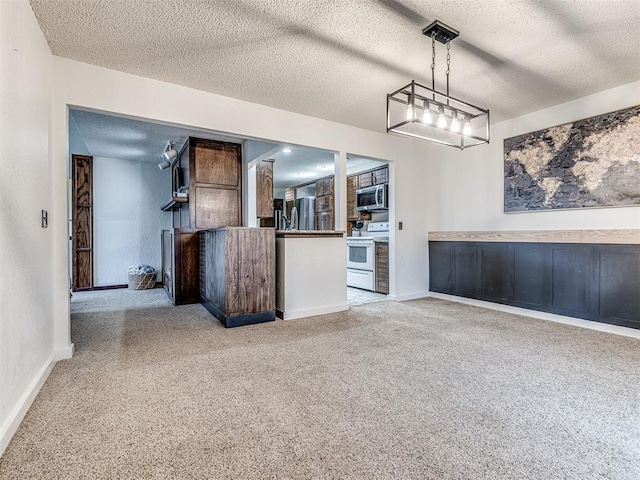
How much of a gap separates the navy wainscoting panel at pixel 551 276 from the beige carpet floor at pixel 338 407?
0.34 meters

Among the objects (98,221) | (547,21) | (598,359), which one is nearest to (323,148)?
(547,21)

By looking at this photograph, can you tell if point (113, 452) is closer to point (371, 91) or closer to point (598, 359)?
point (598, 359)

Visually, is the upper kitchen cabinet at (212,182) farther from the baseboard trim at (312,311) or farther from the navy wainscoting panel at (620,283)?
the navy wainscoting panel at (620,283)

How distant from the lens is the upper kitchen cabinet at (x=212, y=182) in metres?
4.66

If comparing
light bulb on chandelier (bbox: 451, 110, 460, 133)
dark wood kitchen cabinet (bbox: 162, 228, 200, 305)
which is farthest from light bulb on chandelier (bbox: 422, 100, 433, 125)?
dark wood kitchen cabinet (bbox: 162, 228, 200, 305)

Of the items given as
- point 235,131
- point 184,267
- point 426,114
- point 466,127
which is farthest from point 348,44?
point 184,267

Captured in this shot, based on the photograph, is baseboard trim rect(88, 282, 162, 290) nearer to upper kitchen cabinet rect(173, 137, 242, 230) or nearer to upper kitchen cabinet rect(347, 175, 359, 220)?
upper kitchen cabinet rect(173, 137, 242, 230)

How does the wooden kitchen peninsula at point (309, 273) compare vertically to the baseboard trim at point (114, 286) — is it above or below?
above

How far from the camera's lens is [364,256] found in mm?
5633

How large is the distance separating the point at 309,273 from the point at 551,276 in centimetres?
271

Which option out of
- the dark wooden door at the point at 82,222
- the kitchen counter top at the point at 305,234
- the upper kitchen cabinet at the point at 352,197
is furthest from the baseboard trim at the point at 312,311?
the dark wooden door at the point at 82,222

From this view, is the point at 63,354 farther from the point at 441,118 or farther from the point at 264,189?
the point at 264,189

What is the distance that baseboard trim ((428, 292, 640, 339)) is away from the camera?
121 inches

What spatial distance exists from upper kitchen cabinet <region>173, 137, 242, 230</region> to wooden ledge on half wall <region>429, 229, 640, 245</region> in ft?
10.5
